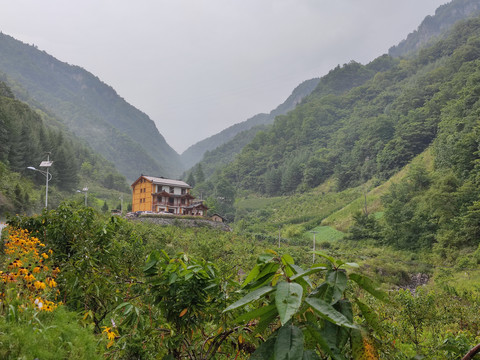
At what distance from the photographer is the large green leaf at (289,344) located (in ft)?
2.22

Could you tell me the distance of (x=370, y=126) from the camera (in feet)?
204

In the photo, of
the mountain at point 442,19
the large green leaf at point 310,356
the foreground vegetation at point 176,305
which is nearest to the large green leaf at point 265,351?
the foreground vegetation at point 176,305

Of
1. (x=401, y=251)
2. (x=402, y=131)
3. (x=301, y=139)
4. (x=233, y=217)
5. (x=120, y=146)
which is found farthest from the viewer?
(x=120, y=146)

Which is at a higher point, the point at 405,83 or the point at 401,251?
the point at 405,83

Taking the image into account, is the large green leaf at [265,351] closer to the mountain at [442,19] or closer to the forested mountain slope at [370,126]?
the forested mountain slope at [370,126]

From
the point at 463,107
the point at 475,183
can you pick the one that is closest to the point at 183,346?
the point at 475,183

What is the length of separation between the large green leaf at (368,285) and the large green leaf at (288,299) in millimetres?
253

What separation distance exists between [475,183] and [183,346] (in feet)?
103

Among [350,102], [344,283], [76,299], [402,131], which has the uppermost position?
[350,102]

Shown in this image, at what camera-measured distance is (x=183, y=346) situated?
1806mm

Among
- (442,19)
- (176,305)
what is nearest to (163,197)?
(176,305)

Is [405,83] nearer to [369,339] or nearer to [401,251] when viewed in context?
[401,251]

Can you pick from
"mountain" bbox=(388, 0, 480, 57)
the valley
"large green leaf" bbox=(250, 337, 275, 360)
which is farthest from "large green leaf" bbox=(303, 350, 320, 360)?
"mountain" bbox=(388, 0, 480, 57)

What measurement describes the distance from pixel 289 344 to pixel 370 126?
6782cm
